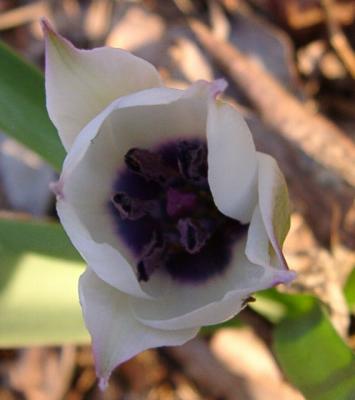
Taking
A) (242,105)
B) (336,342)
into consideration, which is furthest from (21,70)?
(242,105)

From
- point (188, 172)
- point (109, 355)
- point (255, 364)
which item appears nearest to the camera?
point (109, 355)

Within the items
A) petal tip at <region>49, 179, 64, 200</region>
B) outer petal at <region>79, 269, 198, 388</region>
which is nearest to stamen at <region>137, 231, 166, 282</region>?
outer petal at <region>79, 269, 198, 388</region>

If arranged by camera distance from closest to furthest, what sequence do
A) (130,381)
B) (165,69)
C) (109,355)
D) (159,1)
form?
(109,355), (130,381), (165,69), (159,1)

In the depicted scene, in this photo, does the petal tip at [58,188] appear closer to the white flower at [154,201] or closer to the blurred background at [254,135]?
the white flower at [154,201]

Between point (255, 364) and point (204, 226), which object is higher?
point (204, 226)

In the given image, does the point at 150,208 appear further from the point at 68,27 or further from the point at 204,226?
the point at 68,27

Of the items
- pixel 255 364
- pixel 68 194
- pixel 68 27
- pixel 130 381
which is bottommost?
pixel 130 381

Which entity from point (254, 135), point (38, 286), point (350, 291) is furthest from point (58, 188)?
point (254, 135)
